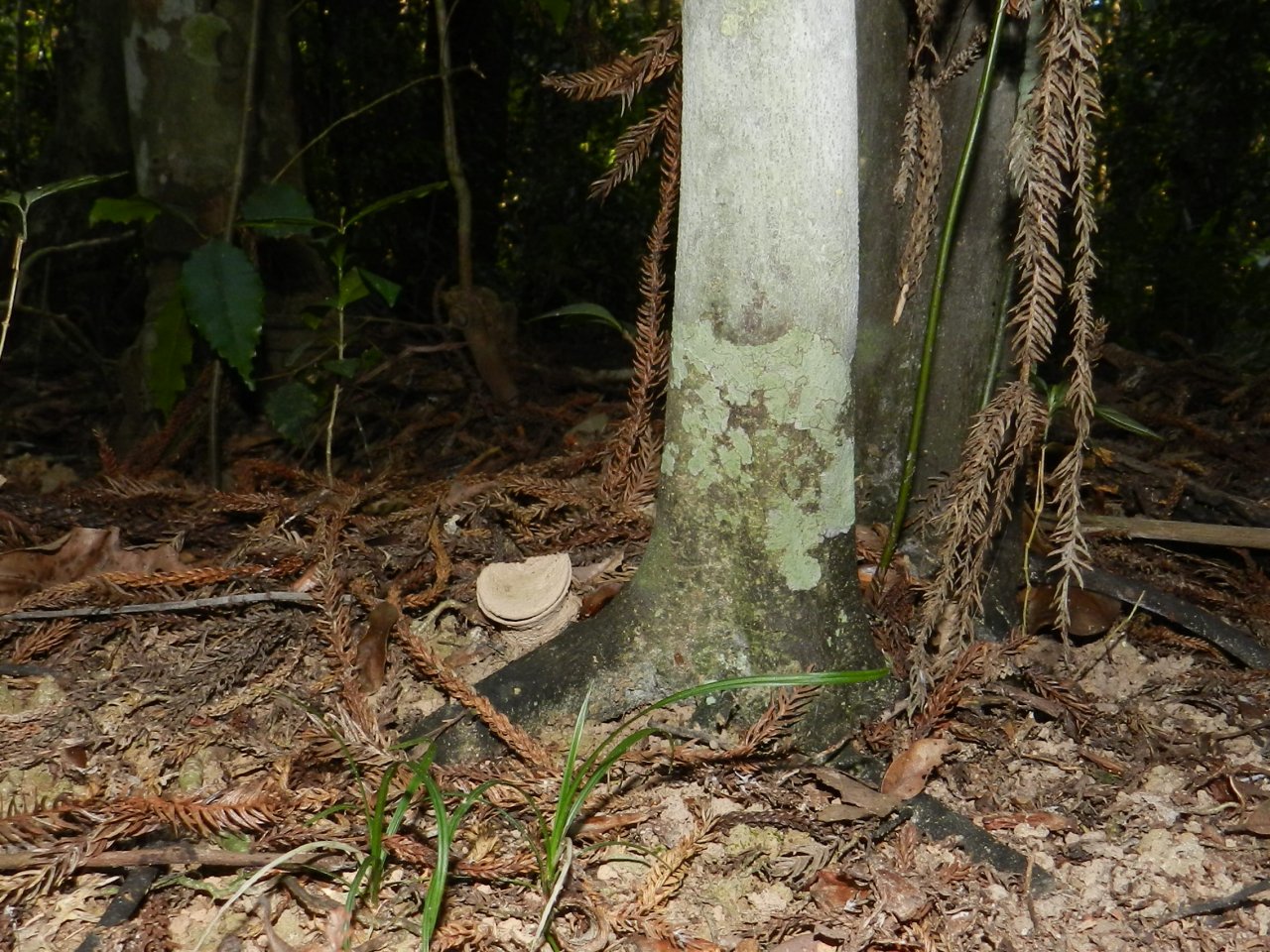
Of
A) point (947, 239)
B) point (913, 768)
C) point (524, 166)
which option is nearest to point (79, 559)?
Result: point (913, 768)

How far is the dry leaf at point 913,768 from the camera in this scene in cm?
193

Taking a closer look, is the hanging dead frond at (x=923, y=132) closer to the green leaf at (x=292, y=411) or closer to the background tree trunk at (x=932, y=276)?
the background tree trunk at (x=932, y=276)

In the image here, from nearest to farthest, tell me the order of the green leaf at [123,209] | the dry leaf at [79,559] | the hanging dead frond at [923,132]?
1. the hanging dead frond at [923,132]
2. the dry leaf at [79,559]
3. the green leaf at [123,209]

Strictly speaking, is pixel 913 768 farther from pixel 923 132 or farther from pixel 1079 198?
pixel 923 132

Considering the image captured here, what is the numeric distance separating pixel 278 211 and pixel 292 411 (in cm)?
78

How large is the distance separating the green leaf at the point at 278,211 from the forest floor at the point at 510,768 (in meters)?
0.91

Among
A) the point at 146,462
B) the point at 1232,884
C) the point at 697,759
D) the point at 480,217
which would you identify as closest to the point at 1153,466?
the point at 1232,884

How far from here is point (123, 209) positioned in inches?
128

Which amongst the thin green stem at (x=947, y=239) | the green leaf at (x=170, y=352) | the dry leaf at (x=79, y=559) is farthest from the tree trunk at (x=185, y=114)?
the thin green stem at (x=947, y=239)

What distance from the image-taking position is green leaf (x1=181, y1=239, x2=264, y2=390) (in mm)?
3229

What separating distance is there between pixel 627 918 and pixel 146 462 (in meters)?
2.83

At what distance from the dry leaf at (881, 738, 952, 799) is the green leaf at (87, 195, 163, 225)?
2.81 m

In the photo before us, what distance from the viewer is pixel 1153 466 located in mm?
3404

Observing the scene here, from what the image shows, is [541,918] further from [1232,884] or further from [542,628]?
[1232,884]
